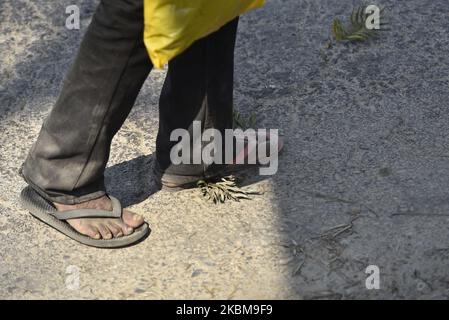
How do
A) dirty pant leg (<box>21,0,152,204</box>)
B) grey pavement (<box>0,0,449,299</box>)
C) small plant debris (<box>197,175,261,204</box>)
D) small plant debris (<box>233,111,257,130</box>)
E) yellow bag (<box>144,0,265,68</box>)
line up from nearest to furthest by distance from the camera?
yellow bag (<box>144,0,265,68</box>)
dirty pant leg (<box>21,0,152,204</box>)
grey pavement (<box>0,0,449,299</box>)
small plant debris (<box>197,175,261,204</box>)
small plant debris (<box>233,111,257,130</box>)

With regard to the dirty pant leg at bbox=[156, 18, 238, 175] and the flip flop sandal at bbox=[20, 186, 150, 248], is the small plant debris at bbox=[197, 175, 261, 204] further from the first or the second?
the flip flop sandal at bbox=[20, 186, 150, 248]

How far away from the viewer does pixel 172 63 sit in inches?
116

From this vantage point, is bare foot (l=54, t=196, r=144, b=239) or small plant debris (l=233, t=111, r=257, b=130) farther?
small plant debris (l=233, t=111, r=257, b=130)

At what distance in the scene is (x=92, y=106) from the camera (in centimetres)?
280

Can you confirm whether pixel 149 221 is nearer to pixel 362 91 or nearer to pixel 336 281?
pixel 336 281

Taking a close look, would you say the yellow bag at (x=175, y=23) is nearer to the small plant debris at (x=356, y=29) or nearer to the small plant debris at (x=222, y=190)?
the small plant debris at (x=222, y=190)

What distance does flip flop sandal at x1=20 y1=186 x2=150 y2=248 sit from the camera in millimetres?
3031

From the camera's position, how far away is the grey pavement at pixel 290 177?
2893mm

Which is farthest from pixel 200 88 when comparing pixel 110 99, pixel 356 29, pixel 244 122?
pixel 356 29

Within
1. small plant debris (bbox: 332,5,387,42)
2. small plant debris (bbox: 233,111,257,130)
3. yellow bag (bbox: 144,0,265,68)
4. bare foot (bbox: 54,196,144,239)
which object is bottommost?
bare foot (bbox: 54,196,144,239)

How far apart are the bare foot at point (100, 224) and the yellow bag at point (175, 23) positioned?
65 centimetres

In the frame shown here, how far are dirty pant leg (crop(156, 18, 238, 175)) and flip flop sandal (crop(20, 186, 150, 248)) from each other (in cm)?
27

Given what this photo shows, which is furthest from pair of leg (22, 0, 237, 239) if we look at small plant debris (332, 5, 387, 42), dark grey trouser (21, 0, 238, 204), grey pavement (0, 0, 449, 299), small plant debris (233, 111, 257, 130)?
small plant debris (332, 5, 387, 42)
